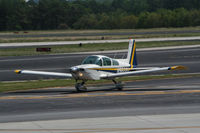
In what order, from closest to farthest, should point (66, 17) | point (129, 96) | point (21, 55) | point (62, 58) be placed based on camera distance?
point (129, 96), point (62, 58), point (21, 55), point (66, 17)

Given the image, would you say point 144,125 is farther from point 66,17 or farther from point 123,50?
point 66,17

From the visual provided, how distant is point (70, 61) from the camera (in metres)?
48.4

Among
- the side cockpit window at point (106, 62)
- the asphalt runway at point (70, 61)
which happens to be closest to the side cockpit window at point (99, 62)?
the side cockpit window at point (106, 62)

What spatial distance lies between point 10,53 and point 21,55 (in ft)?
10.5

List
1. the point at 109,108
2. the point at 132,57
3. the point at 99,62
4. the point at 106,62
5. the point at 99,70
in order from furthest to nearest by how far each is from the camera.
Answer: the point at 132,57 < the point at 106,62 < the point at 99,62 < the point at 99,70 < the point at 109,108

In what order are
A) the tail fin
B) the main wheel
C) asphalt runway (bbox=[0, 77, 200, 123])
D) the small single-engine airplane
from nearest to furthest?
asphalt runway (bbox=[0, 77, 200, 123])
the small single-engine airplane
the main wheel
the tail fin

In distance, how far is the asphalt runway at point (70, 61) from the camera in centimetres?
4098

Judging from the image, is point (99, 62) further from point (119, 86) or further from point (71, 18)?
point (71, 18)

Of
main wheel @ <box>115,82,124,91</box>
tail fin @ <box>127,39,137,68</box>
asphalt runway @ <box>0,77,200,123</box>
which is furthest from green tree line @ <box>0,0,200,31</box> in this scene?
main wheel @ <box>115,82,124,91</box>

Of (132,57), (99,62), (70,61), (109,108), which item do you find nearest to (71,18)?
(70,61)

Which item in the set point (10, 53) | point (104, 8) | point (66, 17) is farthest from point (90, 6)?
point (10, 53)

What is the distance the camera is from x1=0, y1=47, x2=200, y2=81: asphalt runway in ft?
134

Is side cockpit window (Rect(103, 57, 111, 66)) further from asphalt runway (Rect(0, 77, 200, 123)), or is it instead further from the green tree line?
the green tree line

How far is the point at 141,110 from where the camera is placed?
19922mm
